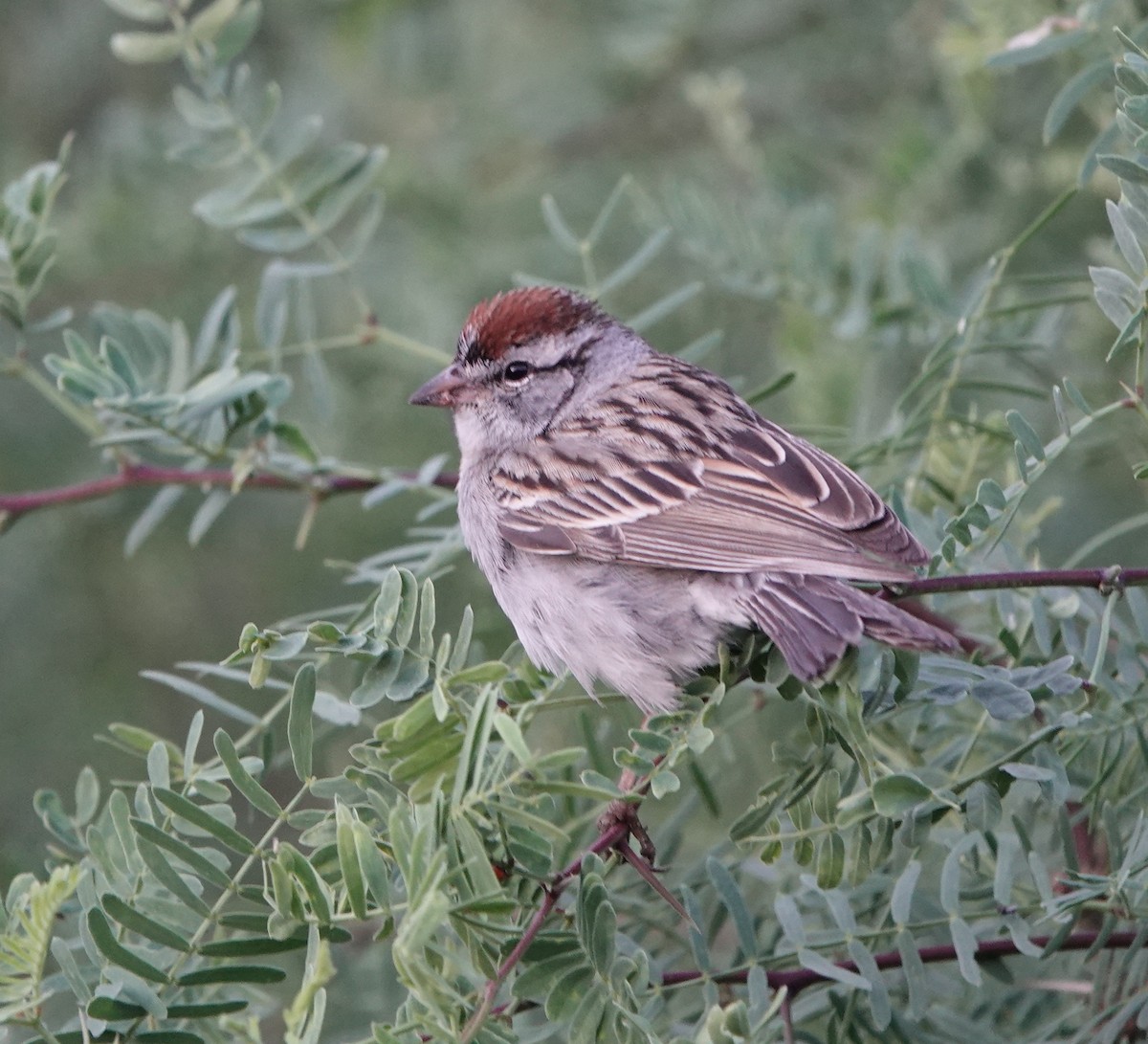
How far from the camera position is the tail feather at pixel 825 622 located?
86.9 inches

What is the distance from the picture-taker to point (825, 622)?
2.42 metres

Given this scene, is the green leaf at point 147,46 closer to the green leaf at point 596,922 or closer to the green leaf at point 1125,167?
the green leaf at point 1125,167

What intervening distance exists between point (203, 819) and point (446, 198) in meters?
3.71

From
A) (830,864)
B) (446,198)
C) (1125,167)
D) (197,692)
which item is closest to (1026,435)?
(1125,167)

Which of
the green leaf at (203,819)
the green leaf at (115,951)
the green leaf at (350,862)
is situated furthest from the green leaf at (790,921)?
the green leaf at (115,951)

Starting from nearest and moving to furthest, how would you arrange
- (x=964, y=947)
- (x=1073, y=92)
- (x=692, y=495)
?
(x=964, y=947) < (x=1073, y=92) < (x=692, y=495)

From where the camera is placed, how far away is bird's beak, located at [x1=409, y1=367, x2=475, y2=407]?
3.84 meters

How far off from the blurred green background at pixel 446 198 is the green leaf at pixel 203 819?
7.60 ft

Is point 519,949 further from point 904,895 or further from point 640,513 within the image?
point 640,513

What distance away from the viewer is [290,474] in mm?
3225

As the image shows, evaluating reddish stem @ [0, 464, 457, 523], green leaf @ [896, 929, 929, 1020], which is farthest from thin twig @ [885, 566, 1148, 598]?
reddish stem @ [0, 464, 457, 523]

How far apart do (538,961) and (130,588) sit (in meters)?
3.71

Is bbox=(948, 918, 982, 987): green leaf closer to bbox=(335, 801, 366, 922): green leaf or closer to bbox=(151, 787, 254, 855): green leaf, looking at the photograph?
bbox=(335, 801, 366, 922): green leaf

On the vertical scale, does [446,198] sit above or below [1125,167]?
below
